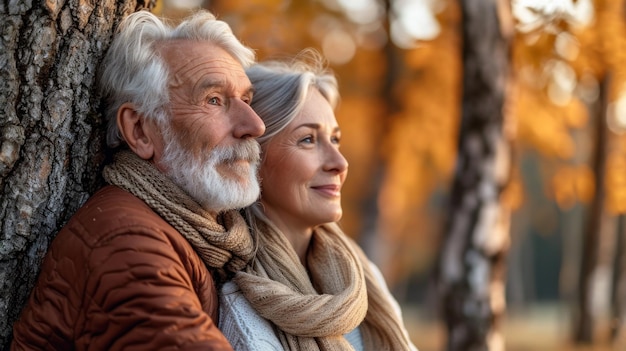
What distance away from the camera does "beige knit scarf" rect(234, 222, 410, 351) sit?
2.84m

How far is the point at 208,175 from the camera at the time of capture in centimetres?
273

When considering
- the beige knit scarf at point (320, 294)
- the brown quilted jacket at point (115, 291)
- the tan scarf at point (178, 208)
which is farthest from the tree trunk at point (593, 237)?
the brown quilted jacket at point (115, 291)

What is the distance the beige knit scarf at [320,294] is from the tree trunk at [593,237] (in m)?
9.77

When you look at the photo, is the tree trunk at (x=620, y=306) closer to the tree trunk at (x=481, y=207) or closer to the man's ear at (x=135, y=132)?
the tree trunk at (x=481, y=207)

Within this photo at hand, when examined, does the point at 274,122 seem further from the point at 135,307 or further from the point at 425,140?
the point at 425,140

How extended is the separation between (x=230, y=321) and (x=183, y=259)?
421mm

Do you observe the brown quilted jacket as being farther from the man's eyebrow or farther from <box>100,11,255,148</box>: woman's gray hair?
the man's eyebrow

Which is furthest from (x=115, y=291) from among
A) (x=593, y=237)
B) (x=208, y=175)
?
(x=593, y=237)

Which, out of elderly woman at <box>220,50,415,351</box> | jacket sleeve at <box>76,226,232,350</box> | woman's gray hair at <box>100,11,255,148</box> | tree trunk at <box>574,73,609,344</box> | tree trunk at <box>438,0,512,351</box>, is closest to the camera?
jacket sleeve at <box>76,226,232,350</box>

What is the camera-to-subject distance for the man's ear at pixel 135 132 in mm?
2771

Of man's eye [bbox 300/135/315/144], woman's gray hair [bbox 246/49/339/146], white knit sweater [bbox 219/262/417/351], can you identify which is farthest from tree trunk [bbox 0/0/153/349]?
man's eye [bbox 300/135/315/144]

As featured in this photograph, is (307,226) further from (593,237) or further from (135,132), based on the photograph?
(593,237)

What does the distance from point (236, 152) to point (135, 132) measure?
14.1 inches

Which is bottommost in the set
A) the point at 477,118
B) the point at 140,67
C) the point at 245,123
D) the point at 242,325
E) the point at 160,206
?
the point at 242,325
